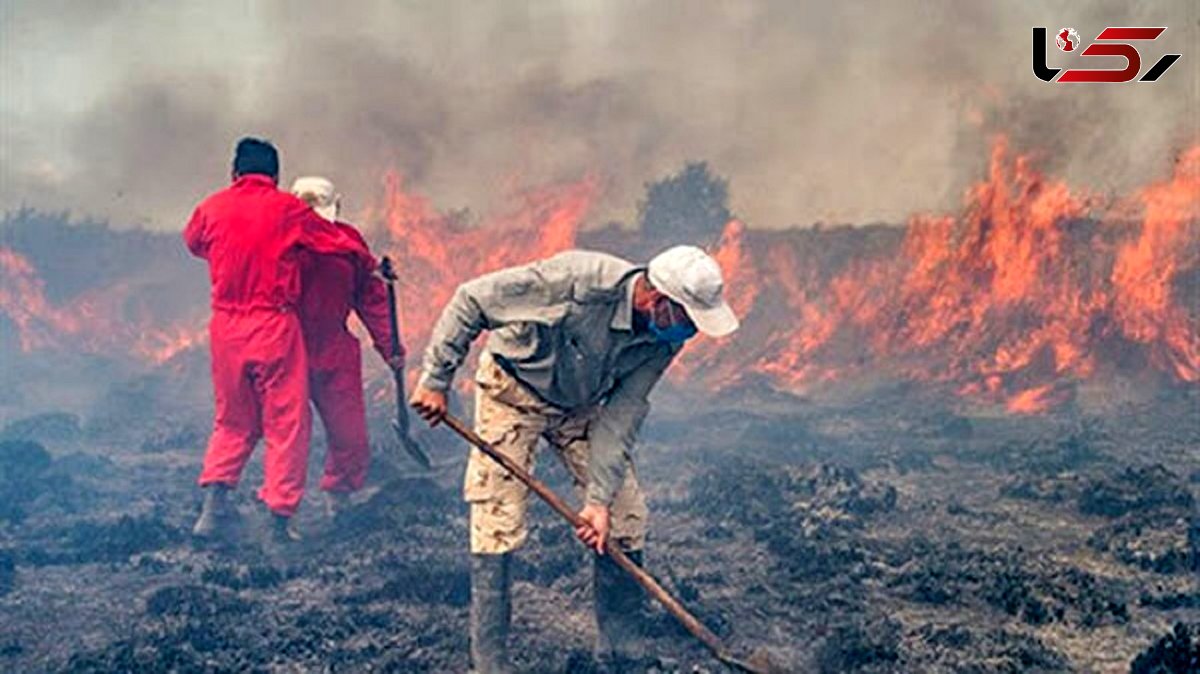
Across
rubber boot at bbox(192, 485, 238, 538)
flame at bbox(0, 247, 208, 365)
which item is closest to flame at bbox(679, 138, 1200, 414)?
rubber boot at bbox(192, 485, 238, 538)

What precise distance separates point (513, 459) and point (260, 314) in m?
3.22

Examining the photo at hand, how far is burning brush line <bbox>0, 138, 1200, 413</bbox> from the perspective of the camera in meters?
14.1

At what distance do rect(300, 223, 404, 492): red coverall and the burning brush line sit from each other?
7374 mm

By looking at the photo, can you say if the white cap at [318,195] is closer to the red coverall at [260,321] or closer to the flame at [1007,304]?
the red coverall at [260,321]

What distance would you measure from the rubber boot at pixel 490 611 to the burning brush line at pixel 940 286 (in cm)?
1050

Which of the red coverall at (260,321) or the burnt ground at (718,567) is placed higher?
the red coverall at (260,321)

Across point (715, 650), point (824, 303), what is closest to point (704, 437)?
point (824, 303)

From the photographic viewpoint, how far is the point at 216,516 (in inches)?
308

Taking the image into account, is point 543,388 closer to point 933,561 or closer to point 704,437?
point 933,561

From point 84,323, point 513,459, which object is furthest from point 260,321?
point 84,323

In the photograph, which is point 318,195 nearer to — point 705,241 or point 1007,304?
point 705,241

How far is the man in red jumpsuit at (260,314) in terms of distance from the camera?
7.18 meters

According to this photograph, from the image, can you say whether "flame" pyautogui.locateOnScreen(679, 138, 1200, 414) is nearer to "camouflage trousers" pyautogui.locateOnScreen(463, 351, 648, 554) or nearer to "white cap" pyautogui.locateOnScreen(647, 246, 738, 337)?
"camouflage trousers" pyautogui.locateOnScreen(463, 351, 648, 554)

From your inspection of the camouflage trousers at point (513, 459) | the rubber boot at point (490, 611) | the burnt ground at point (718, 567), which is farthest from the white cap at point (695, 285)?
the burnt ground at point (718, 567)
